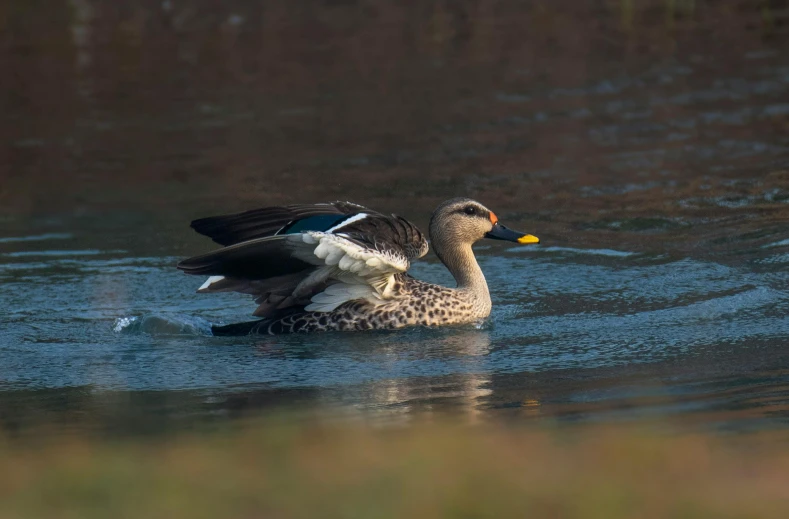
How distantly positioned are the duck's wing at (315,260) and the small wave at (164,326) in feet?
1.34

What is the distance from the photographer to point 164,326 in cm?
902

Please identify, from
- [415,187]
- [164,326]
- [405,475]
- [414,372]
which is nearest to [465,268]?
[414,372]

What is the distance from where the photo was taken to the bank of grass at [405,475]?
4.67m

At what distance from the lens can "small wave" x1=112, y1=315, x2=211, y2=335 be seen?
29.5 feet

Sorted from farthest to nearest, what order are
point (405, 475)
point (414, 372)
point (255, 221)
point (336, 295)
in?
point (336, 295) < point (255, 221) < point (414, 372) < point (405, 475)

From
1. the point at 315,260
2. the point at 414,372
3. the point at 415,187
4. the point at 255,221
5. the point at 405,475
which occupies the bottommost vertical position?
the point at 414,372

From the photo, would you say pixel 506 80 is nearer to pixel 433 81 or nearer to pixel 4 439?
pixel 433 81

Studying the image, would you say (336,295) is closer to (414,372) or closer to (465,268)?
(465,268)

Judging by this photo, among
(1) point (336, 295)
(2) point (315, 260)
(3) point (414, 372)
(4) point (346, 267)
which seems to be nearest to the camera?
(3) point (414, 372)

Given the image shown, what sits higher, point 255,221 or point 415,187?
point 255,221

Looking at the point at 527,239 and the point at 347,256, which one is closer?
the point at 347,256

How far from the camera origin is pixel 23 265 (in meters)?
10.8

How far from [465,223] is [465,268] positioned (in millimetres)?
312

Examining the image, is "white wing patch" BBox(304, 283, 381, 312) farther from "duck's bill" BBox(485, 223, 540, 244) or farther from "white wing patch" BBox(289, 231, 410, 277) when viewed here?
"duck's bill" BBox(485, 223, 540, 244)
